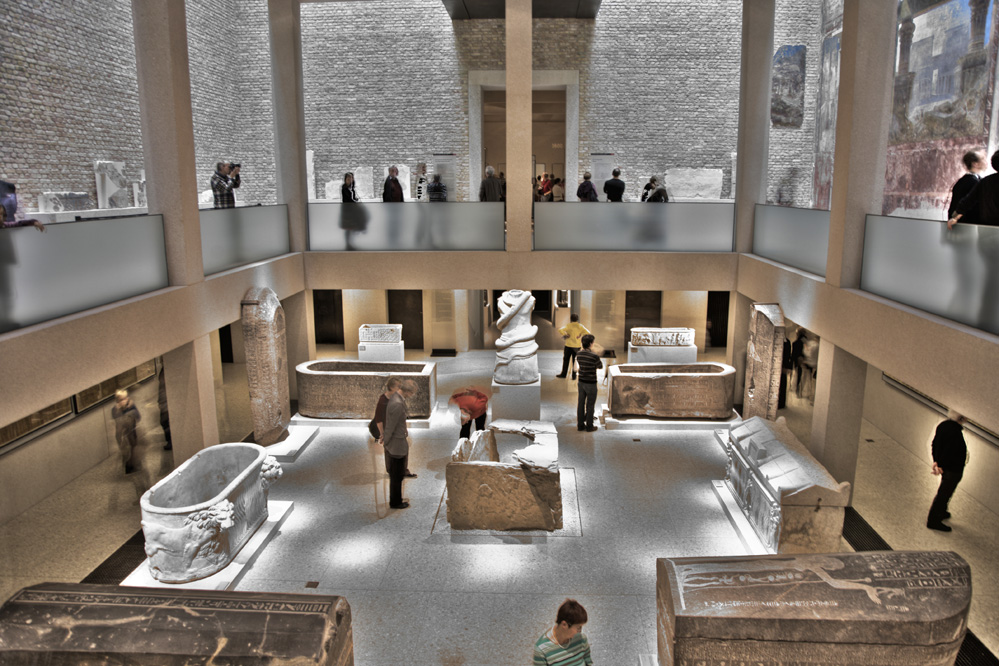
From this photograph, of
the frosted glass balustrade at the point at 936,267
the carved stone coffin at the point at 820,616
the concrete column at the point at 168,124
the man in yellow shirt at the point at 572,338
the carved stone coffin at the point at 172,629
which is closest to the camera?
the carved stone coffin at the point at 172,629

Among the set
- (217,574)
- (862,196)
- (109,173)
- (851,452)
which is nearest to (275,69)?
(109,173)

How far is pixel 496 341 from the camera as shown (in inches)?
468

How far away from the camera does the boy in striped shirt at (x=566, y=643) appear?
14.1ft

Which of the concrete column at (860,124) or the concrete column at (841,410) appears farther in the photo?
the concrete column at (841,410)

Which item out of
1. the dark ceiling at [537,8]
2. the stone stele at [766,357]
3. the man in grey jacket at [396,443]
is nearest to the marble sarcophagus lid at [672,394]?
the stone stele at [766,357]

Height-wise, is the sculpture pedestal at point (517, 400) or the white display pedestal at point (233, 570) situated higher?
the sculpture pedestal at point (517, 400)

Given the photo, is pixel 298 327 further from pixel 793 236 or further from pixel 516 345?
pixel 793 236

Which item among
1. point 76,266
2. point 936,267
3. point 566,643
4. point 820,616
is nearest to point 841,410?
point 936,267

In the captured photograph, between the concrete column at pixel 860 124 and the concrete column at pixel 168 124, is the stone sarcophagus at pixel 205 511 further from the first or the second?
the concrete column at pixel 860 124

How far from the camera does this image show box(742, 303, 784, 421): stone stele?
10.4 meters

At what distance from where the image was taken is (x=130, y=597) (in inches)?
205

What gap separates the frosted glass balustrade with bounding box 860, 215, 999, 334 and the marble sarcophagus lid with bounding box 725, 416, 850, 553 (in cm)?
209

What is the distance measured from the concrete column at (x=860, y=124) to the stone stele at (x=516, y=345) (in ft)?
16.2

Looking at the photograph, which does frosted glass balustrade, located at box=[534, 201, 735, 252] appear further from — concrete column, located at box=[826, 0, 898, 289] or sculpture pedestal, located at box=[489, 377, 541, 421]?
concrete column, located at box=[826, 0, 898, 289]
